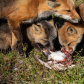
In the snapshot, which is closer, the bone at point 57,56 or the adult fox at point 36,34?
the bone at point 57,56

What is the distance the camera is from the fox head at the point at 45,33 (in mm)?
4227

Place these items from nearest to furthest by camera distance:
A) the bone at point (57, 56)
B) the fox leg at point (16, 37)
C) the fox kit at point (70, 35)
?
1. the bone at point (57, 56)
2. the fox leg at point (16, 37)
3. the fox kit at point (70, 35)

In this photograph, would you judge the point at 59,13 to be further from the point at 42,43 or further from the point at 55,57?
the point at 55,57

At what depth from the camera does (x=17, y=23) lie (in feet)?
13.3

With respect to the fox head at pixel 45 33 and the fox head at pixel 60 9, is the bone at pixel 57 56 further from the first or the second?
the fox head at pixel 60 9

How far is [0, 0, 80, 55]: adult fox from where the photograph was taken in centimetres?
404

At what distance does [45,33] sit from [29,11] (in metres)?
0.85

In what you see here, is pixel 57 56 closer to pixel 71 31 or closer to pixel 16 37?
pixel 71 31

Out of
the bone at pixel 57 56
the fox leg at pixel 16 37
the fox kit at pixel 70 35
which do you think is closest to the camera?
the bone at pixel 57 56

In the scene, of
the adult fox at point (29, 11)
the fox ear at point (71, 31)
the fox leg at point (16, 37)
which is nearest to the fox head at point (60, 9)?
the adult fox at point (29, 11)

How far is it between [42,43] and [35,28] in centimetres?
55

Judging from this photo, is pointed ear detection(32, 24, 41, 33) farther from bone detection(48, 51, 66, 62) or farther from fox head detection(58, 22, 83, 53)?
bone detection(48, 51, 66, 62)

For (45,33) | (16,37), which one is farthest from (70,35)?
(16,37)

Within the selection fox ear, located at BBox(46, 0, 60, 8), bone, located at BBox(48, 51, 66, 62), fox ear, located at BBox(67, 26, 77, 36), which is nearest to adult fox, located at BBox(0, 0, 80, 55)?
fox ear, located at BBox(46, 0, 60, 8)
